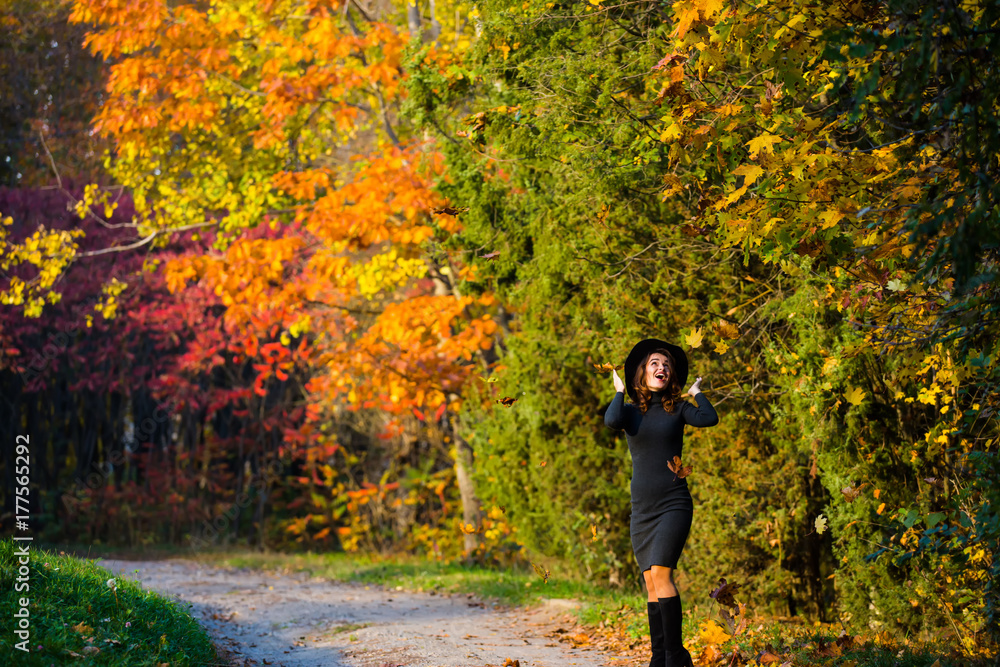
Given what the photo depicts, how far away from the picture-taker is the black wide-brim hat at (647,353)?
488cm

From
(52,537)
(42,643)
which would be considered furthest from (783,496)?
(52,537)

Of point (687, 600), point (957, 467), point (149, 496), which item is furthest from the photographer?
point (149, 496)

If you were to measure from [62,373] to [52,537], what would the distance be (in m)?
2.40

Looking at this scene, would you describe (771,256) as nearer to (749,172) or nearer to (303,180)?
(749,172)

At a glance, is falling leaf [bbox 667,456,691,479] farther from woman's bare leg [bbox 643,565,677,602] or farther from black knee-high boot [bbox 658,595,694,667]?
black knee-high boot [bbox 658,595,694,667]

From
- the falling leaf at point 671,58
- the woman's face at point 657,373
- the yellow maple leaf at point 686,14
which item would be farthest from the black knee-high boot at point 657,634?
the yellow maple leaf at point 686,14

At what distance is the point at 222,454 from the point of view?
47.6 ft

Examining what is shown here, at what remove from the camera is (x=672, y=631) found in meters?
4.51

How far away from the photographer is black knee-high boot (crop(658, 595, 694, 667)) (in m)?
4.51

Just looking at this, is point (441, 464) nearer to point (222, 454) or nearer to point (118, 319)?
point (222, 454)

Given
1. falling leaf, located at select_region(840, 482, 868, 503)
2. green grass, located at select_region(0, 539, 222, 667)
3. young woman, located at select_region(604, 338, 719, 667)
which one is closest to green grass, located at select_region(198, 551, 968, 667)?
falling leaf, located at select_region(840, 482, 868, 503)

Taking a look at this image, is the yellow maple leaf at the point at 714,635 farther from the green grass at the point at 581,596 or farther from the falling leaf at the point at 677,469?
the falling leaf at the point at 677,469

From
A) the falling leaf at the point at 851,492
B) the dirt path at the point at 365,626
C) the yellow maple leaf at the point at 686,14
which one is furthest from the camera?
the dirt path at the point at 365,626

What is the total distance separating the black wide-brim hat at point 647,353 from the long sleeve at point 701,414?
280 millimetres
